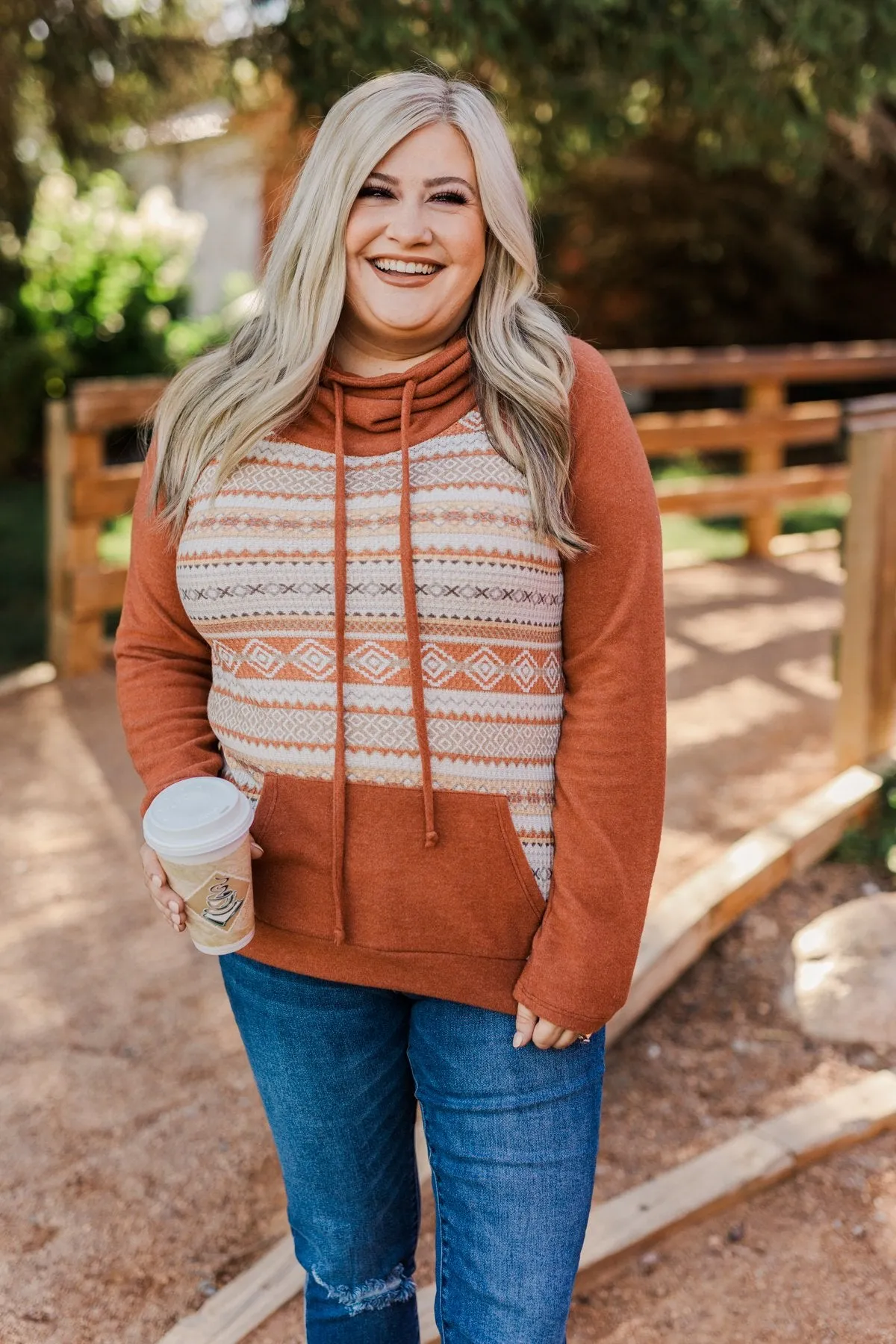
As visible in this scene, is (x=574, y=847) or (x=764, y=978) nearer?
(x=574, y=847)

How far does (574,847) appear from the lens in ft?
5.00

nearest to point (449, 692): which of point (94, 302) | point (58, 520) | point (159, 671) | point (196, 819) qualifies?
point (196, 819)

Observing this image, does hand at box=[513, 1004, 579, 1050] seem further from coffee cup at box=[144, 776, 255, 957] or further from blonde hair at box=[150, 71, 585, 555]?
blonde hair at box=[150, 71, 585, 555]

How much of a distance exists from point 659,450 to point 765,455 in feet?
4.03

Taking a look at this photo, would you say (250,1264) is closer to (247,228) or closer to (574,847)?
(574,847)

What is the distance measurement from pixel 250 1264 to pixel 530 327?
1763 millimetres

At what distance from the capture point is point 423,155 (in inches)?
63.0

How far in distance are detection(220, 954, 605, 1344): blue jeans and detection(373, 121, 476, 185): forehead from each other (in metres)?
0.99

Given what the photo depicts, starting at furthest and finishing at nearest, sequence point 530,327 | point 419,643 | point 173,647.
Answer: point 173,647 < point 530,327 < point 419,643

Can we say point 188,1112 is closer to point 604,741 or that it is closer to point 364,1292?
point 364,1292

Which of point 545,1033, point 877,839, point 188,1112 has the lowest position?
point 188,1112

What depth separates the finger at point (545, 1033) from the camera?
4.95 feet

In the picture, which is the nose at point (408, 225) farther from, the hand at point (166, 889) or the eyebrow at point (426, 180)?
the hand at point (166, 889)

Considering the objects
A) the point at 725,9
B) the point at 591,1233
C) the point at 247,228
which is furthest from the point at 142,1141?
the point at 247,228
